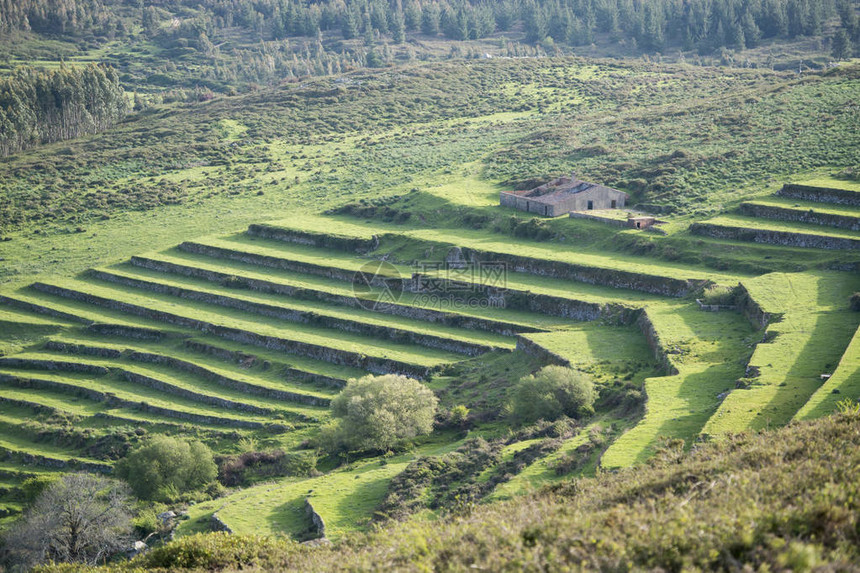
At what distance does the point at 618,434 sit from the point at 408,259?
31675mm

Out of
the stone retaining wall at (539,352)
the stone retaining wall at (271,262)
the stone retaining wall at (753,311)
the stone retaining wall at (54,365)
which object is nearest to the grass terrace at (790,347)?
the stone retaining wall at (753,311)

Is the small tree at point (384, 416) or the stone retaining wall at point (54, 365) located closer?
the small tree at point (384, 416)

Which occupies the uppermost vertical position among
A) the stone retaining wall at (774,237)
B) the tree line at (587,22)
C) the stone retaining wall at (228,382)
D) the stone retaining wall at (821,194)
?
the tree line at (587,22)

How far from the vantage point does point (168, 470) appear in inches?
1635

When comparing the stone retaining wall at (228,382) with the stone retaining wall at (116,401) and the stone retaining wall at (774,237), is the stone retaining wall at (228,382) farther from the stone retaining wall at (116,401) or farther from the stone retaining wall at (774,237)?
the stone retaining wall at (774,237)

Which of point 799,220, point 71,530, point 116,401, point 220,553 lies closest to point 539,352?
point 799,220

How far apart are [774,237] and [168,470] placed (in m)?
36.5

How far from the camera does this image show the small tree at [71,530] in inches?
1441

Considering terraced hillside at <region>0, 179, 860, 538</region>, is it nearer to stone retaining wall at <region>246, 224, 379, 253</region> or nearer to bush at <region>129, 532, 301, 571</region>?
stone retaining wall at <region>246, 224, 379, 253</region>

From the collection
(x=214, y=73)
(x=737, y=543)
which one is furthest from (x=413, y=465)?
(x=214, y=73)

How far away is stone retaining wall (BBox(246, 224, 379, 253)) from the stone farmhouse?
11440 mm

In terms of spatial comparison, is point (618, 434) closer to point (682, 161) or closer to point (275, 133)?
point (682, 161)

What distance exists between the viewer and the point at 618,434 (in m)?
33.5

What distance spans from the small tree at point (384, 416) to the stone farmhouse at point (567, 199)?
1103 inches
